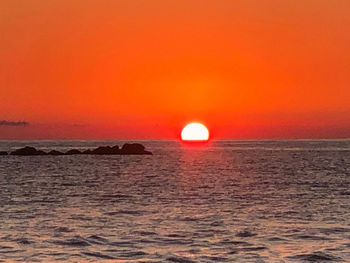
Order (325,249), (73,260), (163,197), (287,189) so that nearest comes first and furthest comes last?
1. (73,260)
2. (325,249)
3. (163,197)
4. (287,189)

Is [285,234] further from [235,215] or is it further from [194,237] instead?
[235,215]

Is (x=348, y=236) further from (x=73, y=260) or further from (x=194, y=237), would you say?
(x=73, y=260)

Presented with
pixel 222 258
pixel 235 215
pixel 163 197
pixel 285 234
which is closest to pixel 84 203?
pixel 163 197

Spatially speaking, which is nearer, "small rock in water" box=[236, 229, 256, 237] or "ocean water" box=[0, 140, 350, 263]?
"ocean water" box=[0, 140, 350, 263]

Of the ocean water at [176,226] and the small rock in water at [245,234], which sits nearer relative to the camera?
the ocean water at [176,226]

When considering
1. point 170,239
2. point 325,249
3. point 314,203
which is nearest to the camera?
point 325,249

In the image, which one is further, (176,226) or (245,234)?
(176,226)

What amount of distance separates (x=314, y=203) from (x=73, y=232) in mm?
21860

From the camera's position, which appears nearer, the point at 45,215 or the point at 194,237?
the point at 194,237

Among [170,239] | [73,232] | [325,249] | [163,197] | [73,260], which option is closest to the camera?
[73,260]

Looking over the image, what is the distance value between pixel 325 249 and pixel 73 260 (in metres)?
10.6

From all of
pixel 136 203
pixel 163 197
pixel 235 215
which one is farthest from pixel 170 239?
pixel 163 197

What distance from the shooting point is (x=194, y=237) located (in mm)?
30125

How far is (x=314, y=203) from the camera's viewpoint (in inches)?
1852
